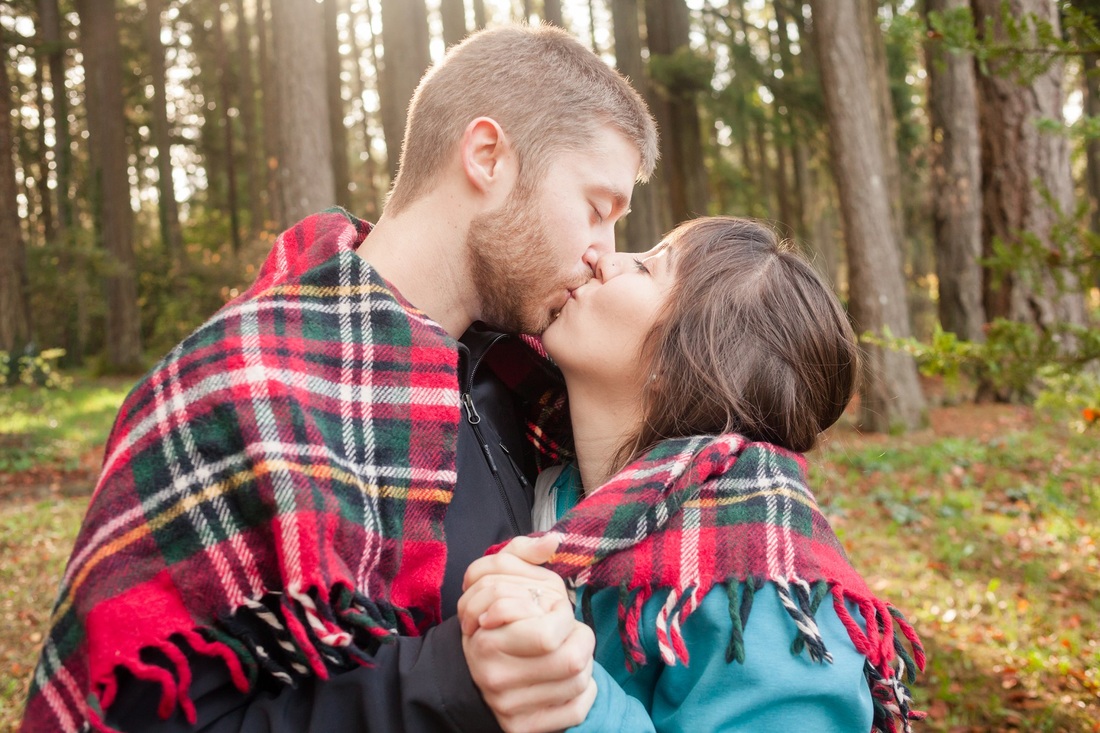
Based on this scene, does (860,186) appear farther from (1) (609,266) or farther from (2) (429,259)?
(2) (429,259)

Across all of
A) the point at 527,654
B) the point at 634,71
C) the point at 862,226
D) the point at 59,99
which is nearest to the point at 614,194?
the point at 527,654

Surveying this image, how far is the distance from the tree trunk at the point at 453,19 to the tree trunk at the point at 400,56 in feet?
1.28

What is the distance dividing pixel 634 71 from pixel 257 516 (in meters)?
13.0

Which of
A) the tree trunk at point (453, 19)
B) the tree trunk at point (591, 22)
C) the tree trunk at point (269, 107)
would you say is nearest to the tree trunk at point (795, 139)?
the tree trunk at point (453, 19)

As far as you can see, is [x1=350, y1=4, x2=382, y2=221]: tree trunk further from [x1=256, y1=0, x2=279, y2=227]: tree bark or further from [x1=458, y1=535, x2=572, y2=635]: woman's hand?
[x1=458, y1=535, x2=572, y2=635]: woman's hand

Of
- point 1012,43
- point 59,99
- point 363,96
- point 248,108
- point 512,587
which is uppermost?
point 363,96

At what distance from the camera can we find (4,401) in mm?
10789

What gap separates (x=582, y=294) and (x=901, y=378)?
27.1 ft

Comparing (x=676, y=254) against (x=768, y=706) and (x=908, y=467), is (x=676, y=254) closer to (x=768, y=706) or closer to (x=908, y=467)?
(x=768, y=706)

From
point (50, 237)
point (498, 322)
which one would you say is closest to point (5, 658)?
point (498, 322)

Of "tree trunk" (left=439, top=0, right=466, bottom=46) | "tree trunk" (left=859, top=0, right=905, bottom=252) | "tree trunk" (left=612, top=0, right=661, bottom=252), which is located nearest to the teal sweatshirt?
"tree trunk" (left=439, top=0, right=466, bottom=46)

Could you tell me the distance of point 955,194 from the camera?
11.4 meters

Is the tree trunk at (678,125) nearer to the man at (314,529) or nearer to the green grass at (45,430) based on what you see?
the green grass at (45,430)

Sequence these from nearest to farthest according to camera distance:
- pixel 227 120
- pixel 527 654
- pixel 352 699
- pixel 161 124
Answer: pixel 527 654 → pixel 352 699 → pixel 161 124 → pixel 227 120
